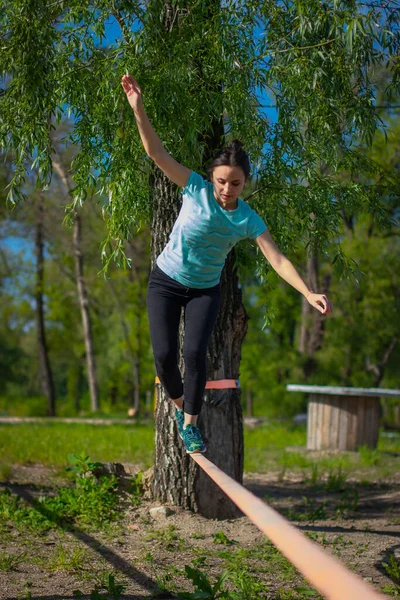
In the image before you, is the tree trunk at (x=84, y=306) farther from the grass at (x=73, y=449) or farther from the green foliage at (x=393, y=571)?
the green foliage at (x=393, y=571)

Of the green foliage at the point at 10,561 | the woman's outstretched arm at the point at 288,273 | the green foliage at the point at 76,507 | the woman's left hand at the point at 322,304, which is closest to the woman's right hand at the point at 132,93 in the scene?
the woman's outstretched arm at the point at 288,273

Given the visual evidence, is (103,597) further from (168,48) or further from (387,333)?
(387,333)

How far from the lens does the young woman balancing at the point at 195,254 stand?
3.78 meters

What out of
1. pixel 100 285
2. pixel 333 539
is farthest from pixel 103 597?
pixel 100 285

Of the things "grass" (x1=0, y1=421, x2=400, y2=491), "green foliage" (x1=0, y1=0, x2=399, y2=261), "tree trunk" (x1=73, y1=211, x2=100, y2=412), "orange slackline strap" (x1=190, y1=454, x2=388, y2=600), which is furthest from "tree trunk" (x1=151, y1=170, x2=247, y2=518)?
"tree trunk" (x1=73, y1=211, x2=100, y2=412)

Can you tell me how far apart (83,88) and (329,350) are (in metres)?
15.6

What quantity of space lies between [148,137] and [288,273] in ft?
3.52

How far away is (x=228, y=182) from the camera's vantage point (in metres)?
3.79

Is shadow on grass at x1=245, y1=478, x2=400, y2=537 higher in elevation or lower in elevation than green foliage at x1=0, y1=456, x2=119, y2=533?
lower

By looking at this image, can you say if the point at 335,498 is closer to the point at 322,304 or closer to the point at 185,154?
the point at 185,154

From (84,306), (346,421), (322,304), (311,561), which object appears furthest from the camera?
(84,306)

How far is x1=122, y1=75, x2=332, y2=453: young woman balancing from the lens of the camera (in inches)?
149

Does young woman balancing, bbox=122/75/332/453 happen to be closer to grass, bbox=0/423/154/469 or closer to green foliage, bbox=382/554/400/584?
green foliage, bbox=382/554/400/584

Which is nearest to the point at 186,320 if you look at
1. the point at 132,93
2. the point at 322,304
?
the point at 322,304
